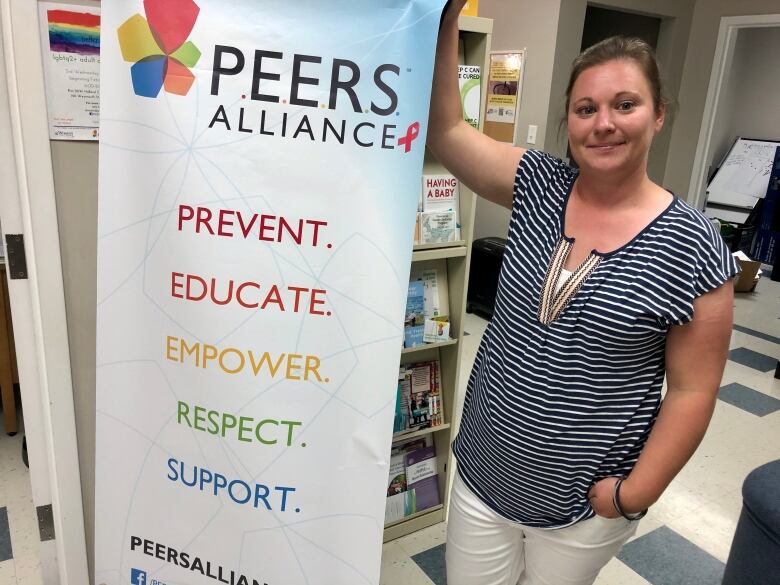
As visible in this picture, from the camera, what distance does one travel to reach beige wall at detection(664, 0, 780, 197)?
5141 millimetres

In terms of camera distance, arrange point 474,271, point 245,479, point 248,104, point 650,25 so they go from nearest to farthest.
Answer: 1. point 248,104
2. point 245,479
3. point 474,271
4. point 650,25

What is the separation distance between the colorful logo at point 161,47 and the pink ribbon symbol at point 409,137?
0.37 meters

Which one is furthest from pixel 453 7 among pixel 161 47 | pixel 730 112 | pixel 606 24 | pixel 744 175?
pixel 730 112

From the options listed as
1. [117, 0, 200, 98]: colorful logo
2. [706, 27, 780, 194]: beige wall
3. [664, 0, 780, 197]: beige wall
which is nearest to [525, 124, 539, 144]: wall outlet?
[664, 0, 780, 197]: beige wall

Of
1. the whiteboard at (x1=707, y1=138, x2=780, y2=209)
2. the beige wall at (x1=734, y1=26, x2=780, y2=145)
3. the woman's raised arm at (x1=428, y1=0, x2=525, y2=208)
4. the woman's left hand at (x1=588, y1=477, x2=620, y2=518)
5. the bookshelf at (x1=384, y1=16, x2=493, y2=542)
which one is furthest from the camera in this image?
the beige wall at (x1=734, y1=26, x2=780, y2=145)

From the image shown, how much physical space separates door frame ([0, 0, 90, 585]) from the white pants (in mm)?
965

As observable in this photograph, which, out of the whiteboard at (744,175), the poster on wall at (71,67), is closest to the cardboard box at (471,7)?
the poster on wall at (71,67)

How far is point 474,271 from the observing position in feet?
14.4

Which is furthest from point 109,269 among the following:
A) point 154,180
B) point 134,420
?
point 134,420

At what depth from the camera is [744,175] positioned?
705 centimetres

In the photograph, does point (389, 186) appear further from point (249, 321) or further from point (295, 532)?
point (295, 532)

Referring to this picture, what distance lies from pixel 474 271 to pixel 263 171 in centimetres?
350

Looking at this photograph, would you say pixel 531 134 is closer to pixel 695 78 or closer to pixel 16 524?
pixel 695 78

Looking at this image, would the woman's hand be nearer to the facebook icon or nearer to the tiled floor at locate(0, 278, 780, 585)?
the facebook icon
